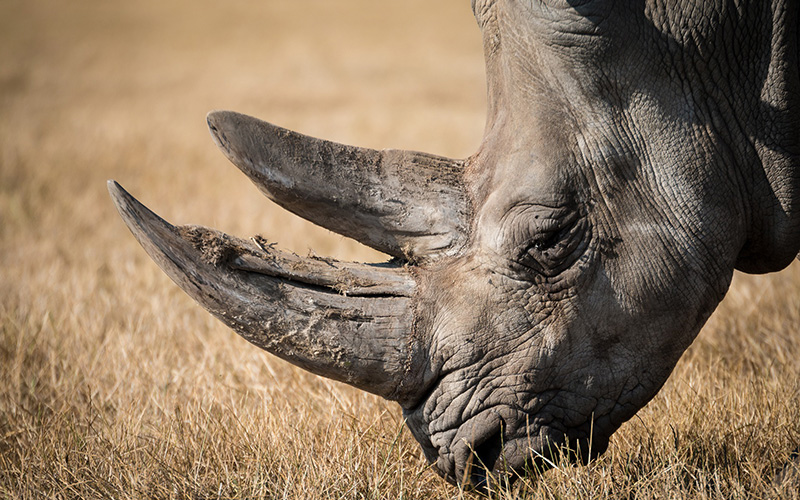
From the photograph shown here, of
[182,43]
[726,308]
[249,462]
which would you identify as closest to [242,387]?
[249,462]

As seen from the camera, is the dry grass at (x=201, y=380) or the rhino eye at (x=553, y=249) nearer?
the rhino eye at (x=553, y=249)

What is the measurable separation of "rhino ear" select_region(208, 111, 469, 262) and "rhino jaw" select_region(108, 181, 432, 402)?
0.15 meters

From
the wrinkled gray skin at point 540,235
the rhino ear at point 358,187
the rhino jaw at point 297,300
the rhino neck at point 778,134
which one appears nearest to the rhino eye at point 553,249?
the wrinkled gray skin at point 540,235

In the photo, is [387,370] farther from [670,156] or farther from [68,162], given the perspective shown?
[68,162]

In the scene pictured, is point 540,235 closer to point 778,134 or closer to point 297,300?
point 297,300

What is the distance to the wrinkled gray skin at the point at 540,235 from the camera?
7.82 feet

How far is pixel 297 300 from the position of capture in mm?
2367

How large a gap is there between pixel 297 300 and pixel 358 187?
41cm

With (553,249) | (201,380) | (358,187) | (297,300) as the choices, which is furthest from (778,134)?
(201,380)

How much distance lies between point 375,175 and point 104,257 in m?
4.02

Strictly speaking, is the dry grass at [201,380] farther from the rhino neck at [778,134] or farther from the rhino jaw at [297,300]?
the rhino neck at [778,134]

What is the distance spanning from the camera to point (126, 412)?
3250mm

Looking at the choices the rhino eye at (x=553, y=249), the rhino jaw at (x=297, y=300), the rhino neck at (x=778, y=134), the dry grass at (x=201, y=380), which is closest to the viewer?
the rhino jaw at (x=297, y=300)

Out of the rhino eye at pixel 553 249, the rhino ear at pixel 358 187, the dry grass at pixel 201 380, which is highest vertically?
the rhino ear at pixel 358 187
